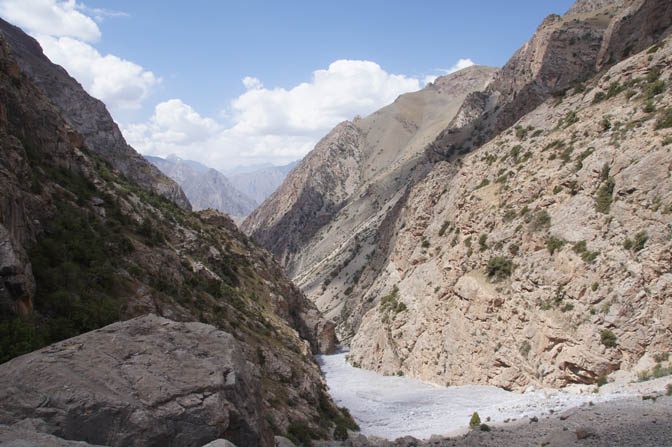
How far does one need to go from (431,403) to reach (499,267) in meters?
10.3

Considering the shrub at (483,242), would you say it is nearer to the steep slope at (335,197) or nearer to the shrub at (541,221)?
the shrub at (541,221)

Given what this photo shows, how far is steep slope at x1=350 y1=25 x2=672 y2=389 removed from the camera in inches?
719

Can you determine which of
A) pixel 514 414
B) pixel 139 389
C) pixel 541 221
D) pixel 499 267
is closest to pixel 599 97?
pixel 541 221

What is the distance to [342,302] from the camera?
76.1 meters

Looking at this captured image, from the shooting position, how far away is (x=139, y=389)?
6668mm

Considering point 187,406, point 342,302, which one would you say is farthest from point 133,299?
point 342,302

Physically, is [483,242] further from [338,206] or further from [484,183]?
[338,206]

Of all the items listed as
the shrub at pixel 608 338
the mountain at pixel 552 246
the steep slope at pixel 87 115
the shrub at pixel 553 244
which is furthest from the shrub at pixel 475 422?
the steep slope at pixel 87 115

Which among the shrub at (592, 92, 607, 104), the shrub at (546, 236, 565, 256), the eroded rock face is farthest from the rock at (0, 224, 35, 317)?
the shrub at (592, 92, 607, 104)

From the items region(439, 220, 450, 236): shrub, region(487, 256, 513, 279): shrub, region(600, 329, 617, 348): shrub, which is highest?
region(439, 220, 450, 236): shrub

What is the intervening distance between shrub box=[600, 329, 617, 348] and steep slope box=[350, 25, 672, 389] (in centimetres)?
5

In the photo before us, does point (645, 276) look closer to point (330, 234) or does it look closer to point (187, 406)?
point (187, 406)

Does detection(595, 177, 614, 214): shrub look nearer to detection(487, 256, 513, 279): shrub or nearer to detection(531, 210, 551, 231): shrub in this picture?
detection(531, 210, 551, 231): shrub

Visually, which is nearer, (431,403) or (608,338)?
(608,338)
